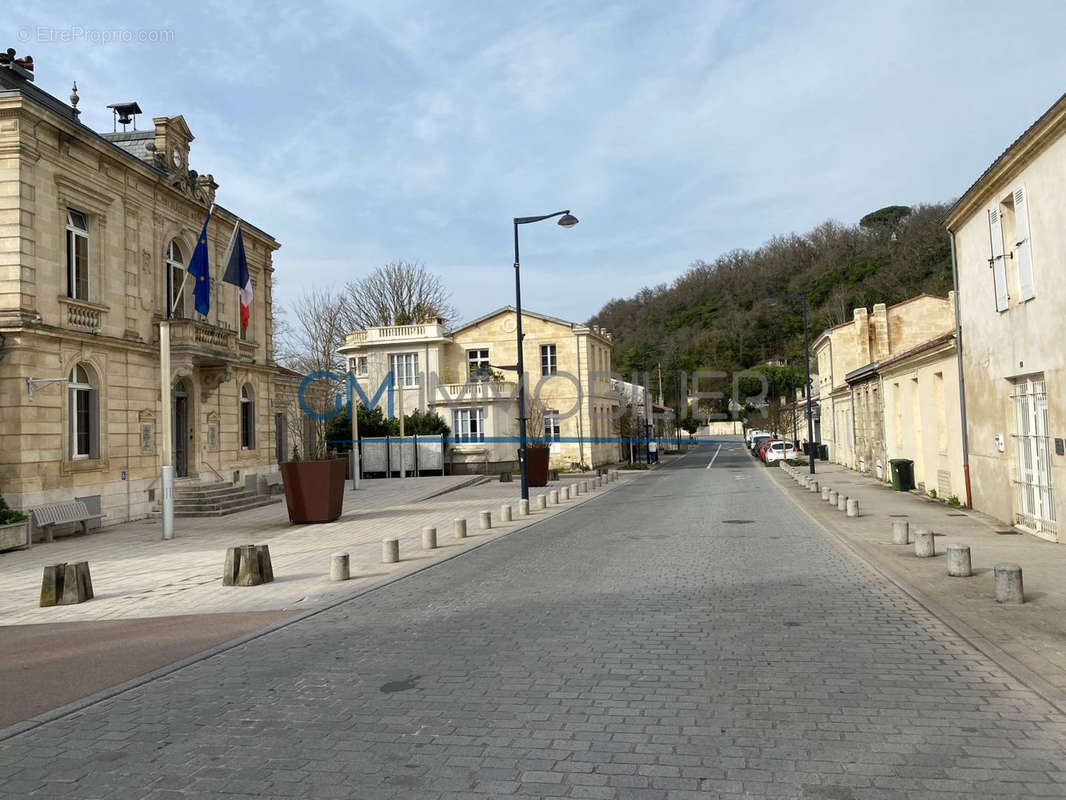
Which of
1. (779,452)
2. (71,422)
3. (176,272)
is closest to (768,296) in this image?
(779,452)

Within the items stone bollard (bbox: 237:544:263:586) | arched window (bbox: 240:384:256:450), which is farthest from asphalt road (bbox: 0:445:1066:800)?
arched window (bbox: 240:384:256:450)

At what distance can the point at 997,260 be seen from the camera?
14086mm

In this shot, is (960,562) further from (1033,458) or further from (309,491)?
(309,491)

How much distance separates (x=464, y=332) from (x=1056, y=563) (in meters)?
39.6

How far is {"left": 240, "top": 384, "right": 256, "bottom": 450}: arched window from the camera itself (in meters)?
27.3

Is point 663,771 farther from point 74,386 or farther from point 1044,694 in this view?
point 74,386

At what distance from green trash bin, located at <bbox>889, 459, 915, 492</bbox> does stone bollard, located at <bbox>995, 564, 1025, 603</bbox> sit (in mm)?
15902

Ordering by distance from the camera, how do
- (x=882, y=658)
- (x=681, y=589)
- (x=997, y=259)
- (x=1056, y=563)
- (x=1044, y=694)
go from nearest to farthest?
(x=1044, y=694) → (x=882, y=658) → (x=681, y=589) → (x=1056, y=563) → (x=997, y=259)

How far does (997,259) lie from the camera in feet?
46.2

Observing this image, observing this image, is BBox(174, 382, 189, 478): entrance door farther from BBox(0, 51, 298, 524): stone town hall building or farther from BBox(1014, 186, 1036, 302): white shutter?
BBox(1014, 186, 1036, 302): white shutter

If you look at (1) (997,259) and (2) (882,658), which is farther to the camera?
(1) (997,259)

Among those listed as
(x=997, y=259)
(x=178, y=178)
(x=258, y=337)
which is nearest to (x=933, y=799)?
(x=997, y=259)

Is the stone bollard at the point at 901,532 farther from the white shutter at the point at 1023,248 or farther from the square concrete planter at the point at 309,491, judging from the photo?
the square concrete planter at the point at 309,491

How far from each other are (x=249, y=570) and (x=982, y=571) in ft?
31.3
